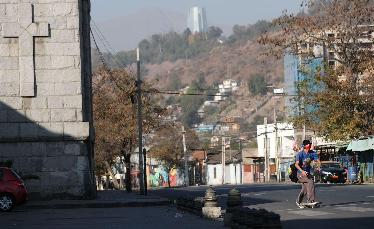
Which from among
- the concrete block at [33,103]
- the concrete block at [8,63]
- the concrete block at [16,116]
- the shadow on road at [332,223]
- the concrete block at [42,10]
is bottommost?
the shadow on road at [332,223]

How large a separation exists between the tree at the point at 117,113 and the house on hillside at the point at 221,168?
4319 centimetres

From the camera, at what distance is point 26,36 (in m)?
31.9

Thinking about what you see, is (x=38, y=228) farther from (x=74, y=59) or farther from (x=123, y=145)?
(x=123, y=145)

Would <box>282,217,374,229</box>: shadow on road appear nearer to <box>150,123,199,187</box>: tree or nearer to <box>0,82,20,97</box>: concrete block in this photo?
<box>0,82,20,97</box>: concrete block

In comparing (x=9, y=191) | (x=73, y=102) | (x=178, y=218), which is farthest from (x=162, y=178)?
(x=178, y=218)

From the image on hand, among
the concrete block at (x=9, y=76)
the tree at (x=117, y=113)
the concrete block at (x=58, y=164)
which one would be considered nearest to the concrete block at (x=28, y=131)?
the concrete block at (x=58, y=164)

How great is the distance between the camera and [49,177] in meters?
31.7

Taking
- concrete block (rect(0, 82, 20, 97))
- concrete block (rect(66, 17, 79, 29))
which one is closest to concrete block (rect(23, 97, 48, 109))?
concrete block (rect(0, 82, 20, 97))

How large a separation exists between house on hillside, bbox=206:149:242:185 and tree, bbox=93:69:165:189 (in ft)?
142

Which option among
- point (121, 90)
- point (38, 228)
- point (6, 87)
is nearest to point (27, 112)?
point (6, 87)

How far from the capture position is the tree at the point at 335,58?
55.2 meters

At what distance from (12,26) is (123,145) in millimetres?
41118

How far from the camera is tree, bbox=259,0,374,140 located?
181 feet

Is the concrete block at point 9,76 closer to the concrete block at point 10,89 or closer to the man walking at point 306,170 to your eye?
the concrete block at point 10,89
